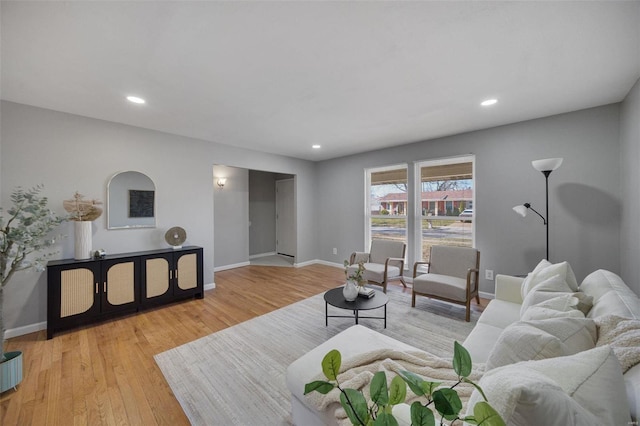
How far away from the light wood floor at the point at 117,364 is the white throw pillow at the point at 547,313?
1976 mm

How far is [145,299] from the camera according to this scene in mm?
3281

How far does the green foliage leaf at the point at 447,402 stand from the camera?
1.74 feet

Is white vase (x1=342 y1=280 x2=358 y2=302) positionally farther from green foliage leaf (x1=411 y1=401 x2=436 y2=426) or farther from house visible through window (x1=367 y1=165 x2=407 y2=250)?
house visible through window (x1=367 y1=165 x2=407 y2=250)

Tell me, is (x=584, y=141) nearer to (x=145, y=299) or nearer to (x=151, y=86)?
(x=151, y=86)

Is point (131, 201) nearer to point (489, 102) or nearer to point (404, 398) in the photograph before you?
point (404, 398)

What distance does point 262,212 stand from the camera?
22.8ft

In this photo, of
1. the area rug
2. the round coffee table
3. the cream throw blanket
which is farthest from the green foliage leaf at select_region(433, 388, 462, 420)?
the round coffee table

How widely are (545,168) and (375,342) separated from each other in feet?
9.43

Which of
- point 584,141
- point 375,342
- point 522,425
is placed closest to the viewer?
point 522,425

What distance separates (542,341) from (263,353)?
6.99 ft

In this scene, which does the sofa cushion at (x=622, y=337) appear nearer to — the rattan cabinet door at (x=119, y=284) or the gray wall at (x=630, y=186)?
the gray wall at (x=630, y=186)

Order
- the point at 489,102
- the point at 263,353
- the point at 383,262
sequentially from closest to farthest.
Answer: the point at 263,353
the point at 489,102
the point at 383,262

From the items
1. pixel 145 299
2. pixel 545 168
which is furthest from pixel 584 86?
pixel 145 299

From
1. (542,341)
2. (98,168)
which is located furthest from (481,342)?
(98,168)
